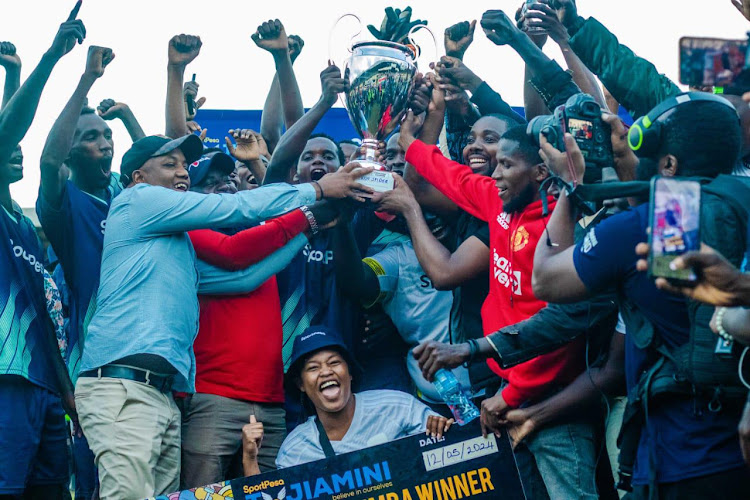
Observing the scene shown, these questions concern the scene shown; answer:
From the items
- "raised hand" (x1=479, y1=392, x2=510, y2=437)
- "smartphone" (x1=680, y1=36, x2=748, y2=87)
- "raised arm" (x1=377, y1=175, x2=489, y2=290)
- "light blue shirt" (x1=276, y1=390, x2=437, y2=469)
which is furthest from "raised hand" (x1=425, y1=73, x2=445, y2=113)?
"smartphone" (x1=680, y1=36, x2=748, y2=87)

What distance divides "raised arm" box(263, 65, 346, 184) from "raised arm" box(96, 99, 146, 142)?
1.72 metres

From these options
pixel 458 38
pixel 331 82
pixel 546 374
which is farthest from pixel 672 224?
pixel 458 38

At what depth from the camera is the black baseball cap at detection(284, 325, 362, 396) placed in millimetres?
5164

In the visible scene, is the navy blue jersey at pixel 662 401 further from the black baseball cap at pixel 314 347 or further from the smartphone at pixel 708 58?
the black baseball cap at pixel 314 347

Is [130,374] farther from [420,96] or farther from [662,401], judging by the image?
[662,401]

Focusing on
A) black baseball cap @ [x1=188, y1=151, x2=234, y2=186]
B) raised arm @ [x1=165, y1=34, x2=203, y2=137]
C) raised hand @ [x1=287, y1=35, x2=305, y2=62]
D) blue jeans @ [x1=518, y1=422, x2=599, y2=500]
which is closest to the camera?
blue jeans @ [x1=518, y1=422, x2=599, y2=500]

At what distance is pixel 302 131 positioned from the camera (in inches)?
221

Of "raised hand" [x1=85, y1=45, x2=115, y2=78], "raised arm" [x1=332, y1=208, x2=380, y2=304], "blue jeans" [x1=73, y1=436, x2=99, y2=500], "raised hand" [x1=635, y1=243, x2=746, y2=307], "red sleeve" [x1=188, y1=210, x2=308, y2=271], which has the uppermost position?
"raised hand" [x1=85, y1=45, x2=115, y2=78]

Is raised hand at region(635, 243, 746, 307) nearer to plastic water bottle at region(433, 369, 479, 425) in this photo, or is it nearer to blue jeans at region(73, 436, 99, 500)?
plastic water bottle at region(433, 369, 479, 425)

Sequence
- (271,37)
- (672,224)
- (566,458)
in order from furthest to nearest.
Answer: (271,37), (566,458), (672,224)

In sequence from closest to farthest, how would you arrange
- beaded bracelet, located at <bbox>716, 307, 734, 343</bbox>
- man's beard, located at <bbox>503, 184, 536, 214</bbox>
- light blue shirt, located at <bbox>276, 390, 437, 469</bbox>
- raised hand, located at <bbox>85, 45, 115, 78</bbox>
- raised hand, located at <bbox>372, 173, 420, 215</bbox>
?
1. beaded bracelet, located at <bbox>716, 307, 734, 343</bbox>
2. man's beard, located at <bbox>503, 184, 536, 214</bbox>
3. light blue shirt, located at <bbox>276, 390, 437, 469</bbox>
4. raised hand, located at <bbox>372, 173, 420, 215</bbox>
5. raised hand, located at <bbox>85, 45, 115, 78</bbox>

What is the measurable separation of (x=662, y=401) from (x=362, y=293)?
7.95ft

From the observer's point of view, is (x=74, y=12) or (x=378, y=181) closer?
(x=378, y=181)

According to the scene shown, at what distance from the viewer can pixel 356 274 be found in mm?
5195
